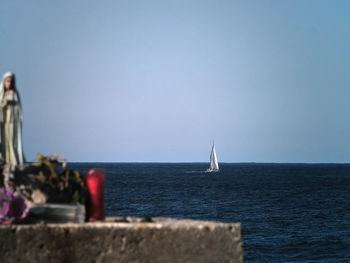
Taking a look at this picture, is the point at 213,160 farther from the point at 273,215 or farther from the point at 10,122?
the point at 10,122

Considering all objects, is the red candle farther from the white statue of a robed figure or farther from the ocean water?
the ocean water

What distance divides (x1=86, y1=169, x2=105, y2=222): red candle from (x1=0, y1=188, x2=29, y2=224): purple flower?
56 centimetres

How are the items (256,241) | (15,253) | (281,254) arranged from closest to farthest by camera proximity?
(15,253) → (281,254) → (256,241)

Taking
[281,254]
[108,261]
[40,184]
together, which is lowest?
[281,254]

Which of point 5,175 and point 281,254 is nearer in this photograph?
point 5,175

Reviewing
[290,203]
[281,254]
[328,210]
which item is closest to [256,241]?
[281,254]

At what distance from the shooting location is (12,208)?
14.9 feet

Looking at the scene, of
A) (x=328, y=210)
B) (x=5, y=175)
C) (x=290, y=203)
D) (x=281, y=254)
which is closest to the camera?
(x=5, y=175)

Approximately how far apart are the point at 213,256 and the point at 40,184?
5.15ft

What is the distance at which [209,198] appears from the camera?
82.2 m

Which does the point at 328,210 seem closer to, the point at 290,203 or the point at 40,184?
the point at 290,203

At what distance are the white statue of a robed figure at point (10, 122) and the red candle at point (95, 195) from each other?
703 millimetres

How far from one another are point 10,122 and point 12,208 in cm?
97

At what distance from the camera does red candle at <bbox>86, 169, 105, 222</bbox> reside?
15.7ft
